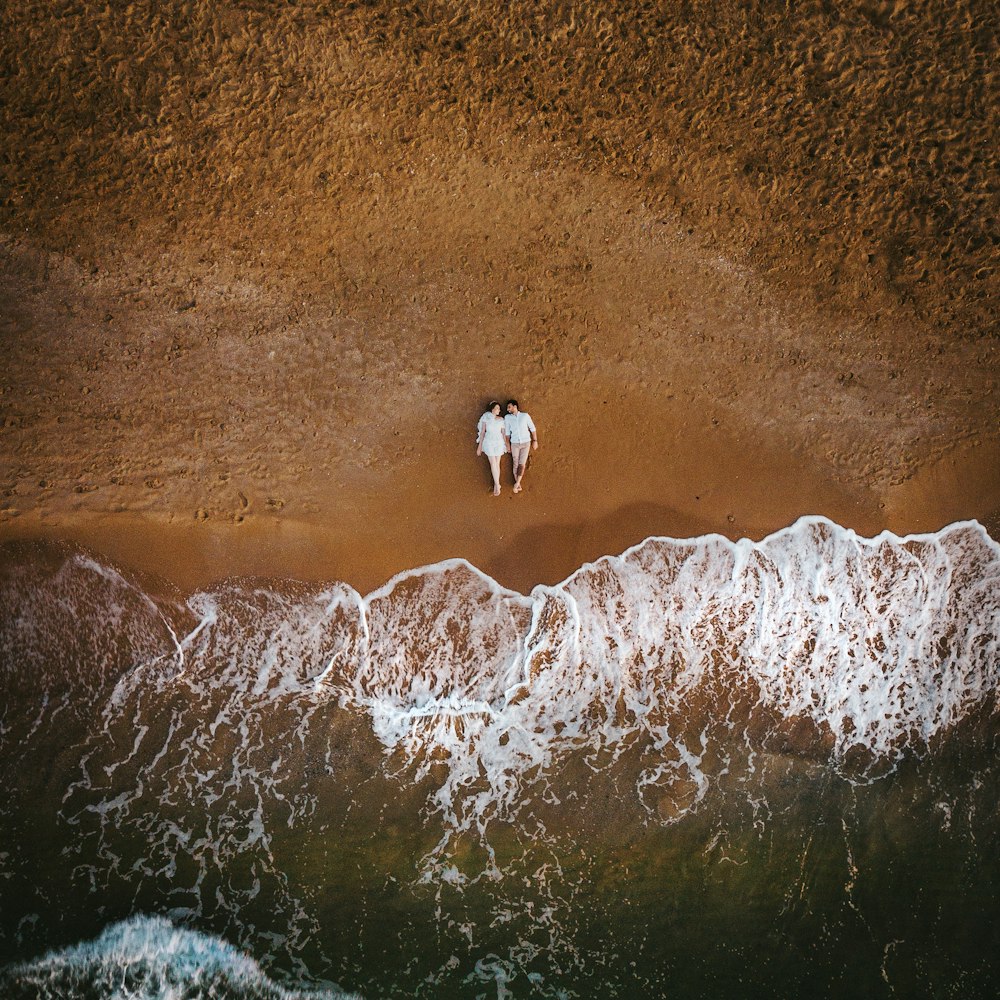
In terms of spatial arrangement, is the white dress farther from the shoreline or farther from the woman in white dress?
the shoreline

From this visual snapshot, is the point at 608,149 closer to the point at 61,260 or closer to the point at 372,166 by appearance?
the point at 372,166

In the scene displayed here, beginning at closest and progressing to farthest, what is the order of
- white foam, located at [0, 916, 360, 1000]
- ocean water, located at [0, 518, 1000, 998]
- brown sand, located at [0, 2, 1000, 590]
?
1. brown sand, located at [0, 2, 1000, 590]
2. white foam, located at [0, 916, 360, 1000]
3. ocean water, located at [0, 518, 1000, 998]

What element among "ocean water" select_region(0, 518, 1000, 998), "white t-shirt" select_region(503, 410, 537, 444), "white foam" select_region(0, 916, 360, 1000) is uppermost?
"white t-shirt" select_region(503, 410, 537, 444)

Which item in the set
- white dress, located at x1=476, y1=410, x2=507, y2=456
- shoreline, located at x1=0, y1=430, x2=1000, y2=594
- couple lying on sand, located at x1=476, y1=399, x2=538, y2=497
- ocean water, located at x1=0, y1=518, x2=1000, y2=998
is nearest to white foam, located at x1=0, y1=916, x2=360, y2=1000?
ocean water, located at x1=0, y1=518, x2=1000, y2=998

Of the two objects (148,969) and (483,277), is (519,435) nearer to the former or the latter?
(483,277)

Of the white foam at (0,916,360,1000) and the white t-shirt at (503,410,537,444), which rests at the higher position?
the white t-shirt at (503,410,537,444)

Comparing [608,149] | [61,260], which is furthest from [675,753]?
[61,260]
